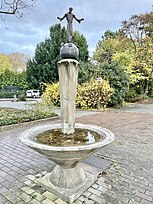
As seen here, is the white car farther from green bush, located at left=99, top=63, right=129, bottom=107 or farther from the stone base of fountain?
the stone base of fountain

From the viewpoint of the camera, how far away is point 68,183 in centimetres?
275

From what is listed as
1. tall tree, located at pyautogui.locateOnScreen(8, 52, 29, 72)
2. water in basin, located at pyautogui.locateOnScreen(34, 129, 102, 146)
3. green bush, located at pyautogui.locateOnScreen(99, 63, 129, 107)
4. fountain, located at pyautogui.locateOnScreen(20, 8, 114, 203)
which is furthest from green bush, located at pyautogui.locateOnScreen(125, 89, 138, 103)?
tall tree, located at pyautogui.locateOnScreen(8, 52, 29, 72)

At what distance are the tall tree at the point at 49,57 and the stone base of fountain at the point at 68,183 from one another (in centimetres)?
1531

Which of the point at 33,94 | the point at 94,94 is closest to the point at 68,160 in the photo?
the point at 94,94

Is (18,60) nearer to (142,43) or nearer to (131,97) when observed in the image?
(142,43)

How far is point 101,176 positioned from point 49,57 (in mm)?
16106

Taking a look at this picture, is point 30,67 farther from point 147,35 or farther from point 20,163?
point 20,163

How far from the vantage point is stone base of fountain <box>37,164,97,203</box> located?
2609 millimetres

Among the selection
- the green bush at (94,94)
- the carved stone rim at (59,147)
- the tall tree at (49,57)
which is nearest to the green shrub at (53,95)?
the green bush at (94,94)

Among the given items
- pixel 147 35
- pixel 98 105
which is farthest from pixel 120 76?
pixel 147 35

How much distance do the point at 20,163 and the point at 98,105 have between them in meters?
8.45

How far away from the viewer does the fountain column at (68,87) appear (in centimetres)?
281

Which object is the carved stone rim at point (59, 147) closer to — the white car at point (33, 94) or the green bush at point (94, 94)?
the green bush at point (94, 94)

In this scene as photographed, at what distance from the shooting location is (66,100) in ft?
9.47
